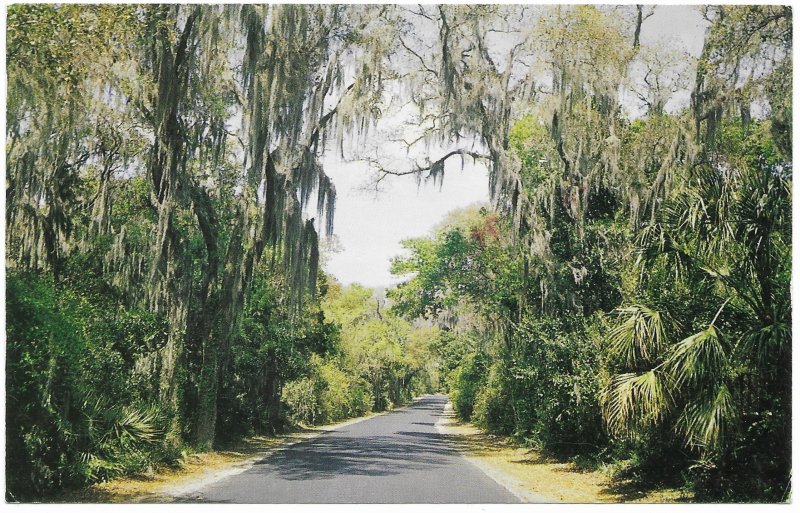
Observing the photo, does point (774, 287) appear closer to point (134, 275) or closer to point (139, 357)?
point (139, 357)

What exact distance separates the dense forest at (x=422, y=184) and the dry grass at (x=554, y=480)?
17.4 inches

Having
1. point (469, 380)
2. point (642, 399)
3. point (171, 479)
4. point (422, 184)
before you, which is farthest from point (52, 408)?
point (469, 380)

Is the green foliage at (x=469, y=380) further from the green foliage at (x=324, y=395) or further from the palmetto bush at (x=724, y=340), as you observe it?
the palmetto bush at (x=724, y=340)

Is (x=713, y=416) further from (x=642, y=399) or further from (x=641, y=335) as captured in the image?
(x=641, y=335)

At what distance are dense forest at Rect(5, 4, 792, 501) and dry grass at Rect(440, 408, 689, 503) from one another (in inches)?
17.4

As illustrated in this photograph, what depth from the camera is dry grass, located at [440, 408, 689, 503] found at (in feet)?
32.7

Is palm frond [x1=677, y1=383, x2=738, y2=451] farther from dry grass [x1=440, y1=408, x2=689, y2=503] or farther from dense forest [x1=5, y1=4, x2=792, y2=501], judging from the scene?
dry grass [x1=440, y1=408, x2=689, y2=503]

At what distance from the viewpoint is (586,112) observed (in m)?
15.7

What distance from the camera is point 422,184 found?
19297mm

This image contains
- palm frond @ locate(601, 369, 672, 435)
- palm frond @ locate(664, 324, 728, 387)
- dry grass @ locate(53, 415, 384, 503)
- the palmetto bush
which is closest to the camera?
palm frond @ locate(664, 324, 728, 387)

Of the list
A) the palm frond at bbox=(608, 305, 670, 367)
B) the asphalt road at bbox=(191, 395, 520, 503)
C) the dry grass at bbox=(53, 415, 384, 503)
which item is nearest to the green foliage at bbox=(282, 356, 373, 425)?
the dry grass at bbox=(53, 415, 384, 503)

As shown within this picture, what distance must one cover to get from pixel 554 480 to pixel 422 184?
29.8 feet

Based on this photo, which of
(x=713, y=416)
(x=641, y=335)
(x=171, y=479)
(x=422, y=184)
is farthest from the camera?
(x=422, y=184)
